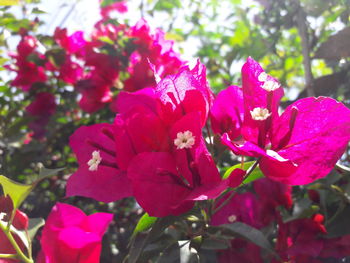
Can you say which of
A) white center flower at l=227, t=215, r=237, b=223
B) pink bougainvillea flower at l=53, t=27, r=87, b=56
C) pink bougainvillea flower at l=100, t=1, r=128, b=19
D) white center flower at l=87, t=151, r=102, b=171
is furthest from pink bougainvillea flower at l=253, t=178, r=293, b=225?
pink bougainvillea flower at l=100, t=1, r=128, b=19

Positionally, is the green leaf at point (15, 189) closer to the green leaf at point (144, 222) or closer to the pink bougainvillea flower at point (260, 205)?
the green leaf at point (144, 222)

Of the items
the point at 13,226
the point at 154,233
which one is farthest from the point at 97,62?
the point at 154,233

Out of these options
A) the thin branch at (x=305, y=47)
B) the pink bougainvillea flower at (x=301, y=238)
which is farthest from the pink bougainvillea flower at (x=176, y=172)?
the thin branch at (x=305, y=47)

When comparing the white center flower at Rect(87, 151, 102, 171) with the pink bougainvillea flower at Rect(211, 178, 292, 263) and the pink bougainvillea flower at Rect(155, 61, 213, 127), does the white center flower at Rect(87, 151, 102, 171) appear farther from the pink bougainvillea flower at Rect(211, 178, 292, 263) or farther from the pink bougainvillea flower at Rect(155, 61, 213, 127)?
the pink bougainvillea flower at Rect(211, 178, 292, 263)

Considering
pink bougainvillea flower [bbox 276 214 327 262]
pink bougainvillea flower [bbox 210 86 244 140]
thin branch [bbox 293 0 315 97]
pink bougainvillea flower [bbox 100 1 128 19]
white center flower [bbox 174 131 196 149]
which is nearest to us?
white center flower [bbox 174 131 196 149]

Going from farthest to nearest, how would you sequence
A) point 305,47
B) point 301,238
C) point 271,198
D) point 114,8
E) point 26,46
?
point 114,8 < point 26,46 < point 305,47 < point 271,198 < point 301,238

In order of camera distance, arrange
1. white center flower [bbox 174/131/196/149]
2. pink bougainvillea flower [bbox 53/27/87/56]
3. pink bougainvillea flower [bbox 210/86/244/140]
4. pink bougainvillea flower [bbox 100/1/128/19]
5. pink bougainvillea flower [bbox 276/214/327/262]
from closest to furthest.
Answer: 1. white center flower [bbox 174/131/196/149]
2. pink bougainvillea flower [bbox 210/86/244/140]
3. pink bougainvillea flower [bbox 276/214/327/262]
4. pink bougainvillea flower [bbox 53/27/87/56]
5. pink bougainvillea flower [bbox 100/1/128/19]

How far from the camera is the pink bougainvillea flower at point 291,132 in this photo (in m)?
0.55

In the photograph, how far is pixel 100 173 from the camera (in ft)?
2.00

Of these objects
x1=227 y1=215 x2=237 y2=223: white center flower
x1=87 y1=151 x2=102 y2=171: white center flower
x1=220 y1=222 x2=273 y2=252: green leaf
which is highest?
x1=87 y1=151 x2=102 y2=171: white center flower

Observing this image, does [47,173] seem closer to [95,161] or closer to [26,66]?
[95,161]

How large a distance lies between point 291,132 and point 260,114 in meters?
0.05

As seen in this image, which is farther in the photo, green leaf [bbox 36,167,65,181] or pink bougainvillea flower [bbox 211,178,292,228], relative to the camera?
pink bougainvillea flower [bbox 211,178,292,228]

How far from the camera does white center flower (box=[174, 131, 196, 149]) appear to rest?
0.53 meters
